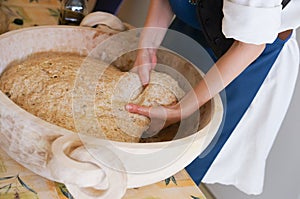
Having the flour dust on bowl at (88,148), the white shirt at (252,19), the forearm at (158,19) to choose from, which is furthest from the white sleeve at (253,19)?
the forearm at (158,19)

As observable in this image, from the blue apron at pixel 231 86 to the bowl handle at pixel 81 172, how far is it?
0.41 meters

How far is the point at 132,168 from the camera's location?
1.87ft

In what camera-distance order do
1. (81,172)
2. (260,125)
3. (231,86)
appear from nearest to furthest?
(81,172) < (231,86) < (260,125)

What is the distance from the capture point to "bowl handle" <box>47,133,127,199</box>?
52 centimetres

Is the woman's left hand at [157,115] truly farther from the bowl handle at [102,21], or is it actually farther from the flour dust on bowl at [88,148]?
the bowl handle at [102,21]

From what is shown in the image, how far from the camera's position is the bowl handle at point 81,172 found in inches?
20.5

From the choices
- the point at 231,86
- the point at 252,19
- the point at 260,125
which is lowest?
the point at 260,125

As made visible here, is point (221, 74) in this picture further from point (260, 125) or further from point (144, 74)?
point (260, 125)

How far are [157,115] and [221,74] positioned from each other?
0.12 metres

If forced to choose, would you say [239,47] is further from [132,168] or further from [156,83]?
[132,168]

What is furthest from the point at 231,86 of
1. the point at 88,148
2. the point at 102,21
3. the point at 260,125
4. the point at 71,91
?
the point at 88,148

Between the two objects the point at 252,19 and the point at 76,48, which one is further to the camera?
the point at 76,48

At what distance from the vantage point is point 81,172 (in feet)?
1.70

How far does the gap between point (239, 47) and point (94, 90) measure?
0.23 metres
